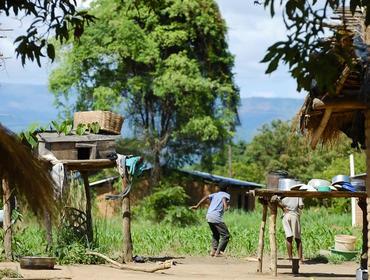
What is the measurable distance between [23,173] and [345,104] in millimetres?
6376

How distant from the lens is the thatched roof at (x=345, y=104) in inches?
396

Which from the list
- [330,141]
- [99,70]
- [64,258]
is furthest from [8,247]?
[99,70]

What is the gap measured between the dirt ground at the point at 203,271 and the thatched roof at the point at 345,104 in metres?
4.02

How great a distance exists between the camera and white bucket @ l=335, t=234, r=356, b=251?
1936cm

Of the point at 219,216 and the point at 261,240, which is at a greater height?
the point at 219,216

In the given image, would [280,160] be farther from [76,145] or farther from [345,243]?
[76,145]

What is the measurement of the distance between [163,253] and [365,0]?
1638cm

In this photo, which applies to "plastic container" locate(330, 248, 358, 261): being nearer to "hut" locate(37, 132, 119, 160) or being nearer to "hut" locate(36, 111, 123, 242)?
"hut" locate(36, 111, 123, 242)

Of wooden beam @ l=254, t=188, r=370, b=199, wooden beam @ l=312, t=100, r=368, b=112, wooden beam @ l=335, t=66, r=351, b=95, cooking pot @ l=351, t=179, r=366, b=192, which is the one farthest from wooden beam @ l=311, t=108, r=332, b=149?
cooking pot @ l=351, t=179, r=366, b=192

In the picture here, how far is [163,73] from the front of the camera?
35062 mm

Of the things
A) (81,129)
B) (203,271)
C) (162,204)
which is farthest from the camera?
(162,204)

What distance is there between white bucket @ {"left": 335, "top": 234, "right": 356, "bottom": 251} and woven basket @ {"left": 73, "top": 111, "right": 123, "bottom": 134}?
5.27 meters

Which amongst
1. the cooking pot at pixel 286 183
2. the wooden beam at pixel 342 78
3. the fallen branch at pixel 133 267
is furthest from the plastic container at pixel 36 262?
the wooden beam at pixel 342 78

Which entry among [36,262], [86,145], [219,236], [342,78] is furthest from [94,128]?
[342,78]
